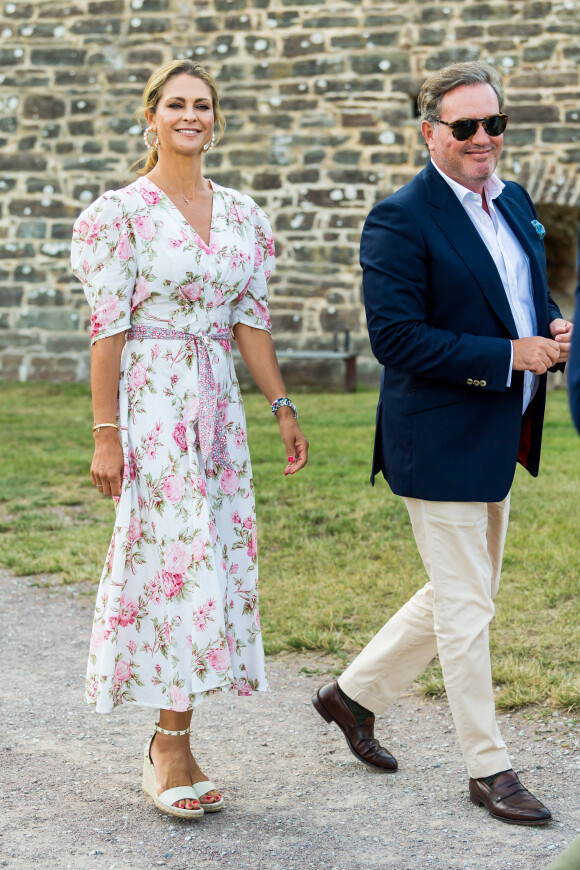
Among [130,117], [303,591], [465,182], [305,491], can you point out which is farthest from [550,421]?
[465,182]

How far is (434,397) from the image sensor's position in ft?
10.2

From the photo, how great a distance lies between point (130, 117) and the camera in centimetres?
1191

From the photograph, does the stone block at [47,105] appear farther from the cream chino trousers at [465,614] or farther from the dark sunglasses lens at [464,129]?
the cream chino trousers at [465,614]

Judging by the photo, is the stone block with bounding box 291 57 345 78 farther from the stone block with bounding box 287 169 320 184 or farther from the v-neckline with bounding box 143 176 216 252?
the v-neckline with bounding box 143 176 216 252

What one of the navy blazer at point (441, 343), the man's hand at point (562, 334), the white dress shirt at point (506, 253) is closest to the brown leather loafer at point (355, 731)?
the navy blazer at point (441, 343)

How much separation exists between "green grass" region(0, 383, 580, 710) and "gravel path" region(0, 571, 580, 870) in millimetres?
327

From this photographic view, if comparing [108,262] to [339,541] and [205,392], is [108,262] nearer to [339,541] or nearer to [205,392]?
[205,392]

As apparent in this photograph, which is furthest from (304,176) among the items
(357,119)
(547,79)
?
(547,79)

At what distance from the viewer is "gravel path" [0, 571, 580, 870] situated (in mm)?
2807

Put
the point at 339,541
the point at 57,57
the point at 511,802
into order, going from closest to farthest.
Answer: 1. the point at 511,802
2. the point at 339,541
3. the point at 57,57

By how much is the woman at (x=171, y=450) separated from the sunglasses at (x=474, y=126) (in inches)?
27.5

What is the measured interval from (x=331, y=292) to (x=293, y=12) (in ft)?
9.59

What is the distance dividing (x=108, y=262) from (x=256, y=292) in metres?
0.51

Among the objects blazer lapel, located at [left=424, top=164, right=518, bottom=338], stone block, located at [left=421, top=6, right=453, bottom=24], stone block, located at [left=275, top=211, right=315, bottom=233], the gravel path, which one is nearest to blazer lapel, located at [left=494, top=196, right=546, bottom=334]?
blazer lapel, located at [left=424, top=164, right=518, bottom=338]
